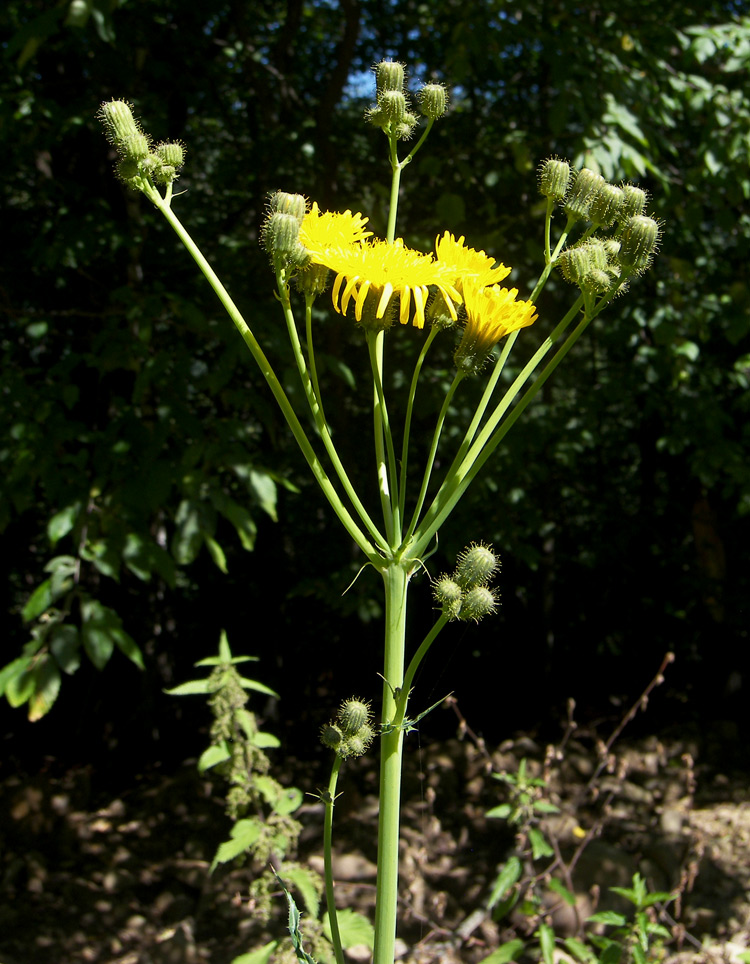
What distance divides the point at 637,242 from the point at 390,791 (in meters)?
0.83

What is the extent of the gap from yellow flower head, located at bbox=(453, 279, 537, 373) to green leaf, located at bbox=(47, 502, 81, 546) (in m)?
2.25

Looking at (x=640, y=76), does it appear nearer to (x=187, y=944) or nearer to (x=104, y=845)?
(x=187, y=944)

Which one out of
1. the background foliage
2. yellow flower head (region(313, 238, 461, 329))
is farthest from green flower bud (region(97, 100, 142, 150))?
the background foliage

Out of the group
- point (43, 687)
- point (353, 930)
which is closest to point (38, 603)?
point (43, 687)

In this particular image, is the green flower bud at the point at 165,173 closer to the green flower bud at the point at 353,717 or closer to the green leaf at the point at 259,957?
the green flower bud at the point at 353,717

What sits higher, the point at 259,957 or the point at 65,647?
the point at 65,647

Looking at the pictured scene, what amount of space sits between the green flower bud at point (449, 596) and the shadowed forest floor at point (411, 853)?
2215 millimetres

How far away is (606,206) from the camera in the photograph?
4.12 feet

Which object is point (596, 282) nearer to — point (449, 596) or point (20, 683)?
point (449, 596)

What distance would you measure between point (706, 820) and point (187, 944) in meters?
3.04

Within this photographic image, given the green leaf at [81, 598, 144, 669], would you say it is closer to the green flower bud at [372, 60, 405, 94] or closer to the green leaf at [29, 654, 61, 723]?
the green leaf at [29, 654, 61, 723]

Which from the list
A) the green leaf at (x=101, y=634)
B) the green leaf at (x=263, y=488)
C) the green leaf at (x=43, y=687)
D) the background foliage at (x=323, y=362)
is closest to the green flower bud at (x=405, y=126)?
the background foliage at (x=323, y=362)

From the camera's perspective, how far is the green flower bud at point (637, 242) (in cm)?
117

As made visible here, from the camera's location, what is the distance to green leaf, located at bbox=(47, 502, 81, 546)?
9.91ft
